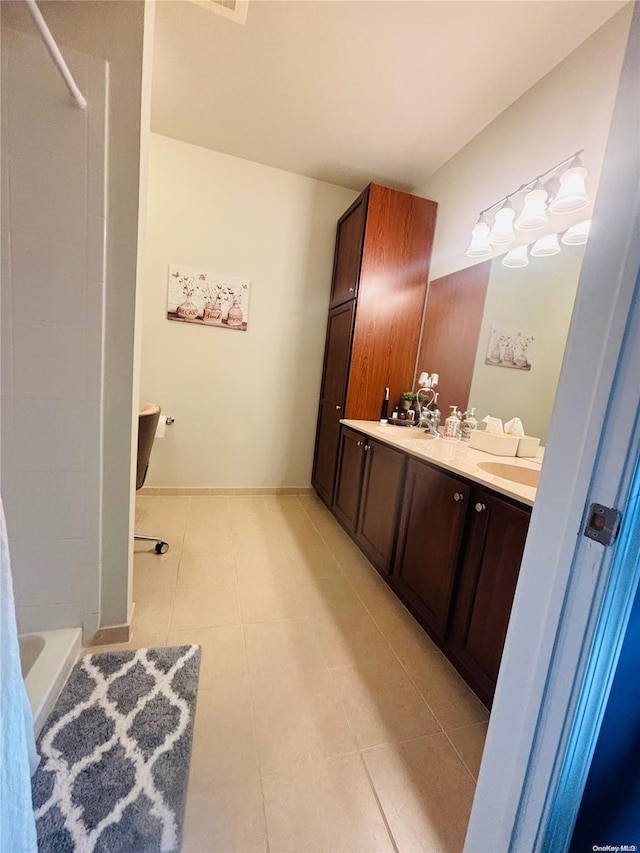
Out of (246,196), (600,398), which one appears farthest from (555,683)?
(246,196)

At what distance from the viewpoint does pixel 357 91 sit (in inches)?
71.9

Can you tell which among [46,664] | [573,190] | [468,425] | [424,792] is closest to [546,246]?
[573,190]

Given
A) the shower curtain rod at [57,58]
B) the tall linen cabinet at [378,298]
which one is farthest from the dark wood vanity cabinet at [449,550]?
the shower curtain rod at [57,58]

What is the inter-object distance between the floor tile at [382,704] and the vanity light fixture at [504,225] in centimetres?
221

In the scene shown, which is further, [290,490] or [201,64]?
[290,490]

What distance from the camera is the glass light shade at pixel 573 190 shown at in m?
1.38

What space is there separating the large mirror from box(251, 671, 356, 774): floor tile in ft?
4.92

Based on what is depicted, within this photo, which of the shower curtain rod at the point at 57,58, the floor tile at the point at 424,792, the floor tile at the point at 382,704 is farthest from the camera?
the floor tile at the point at 382,704

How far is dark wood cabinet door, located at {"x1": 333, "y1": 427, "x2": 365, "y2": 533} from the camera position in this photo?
2209mm

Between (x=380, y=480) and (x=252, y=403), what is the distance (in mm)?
1485

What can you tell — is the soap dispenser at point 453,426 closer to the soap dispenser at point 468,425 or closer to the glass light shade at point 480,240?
the soap dispenser at point 468,425

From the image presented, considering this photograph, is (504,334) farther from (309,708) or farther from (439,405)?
(309,708)

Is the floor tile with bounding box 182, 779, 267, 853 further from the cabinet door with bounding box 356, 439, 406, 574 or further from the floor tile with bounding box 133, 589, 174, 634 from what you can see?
the cabinet door with bounding box 356, 439, 406, 574

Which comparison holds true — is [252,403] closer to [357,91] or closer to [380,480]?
[380,480]
